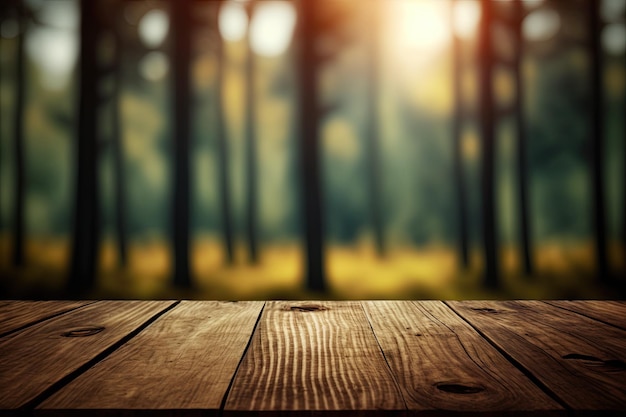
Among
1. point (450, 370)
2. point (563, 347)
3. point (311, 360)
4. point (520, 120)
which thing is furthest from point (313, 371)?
point (520, 120)

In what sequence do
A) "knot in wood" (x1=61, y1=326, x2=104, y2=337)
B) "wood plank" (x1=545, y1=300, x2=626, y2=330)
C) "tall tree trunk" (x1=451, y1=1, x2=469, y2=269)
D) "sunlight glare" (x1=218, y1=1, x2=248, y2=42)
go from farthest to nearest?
"sunlight glare" (x1=218, y1=1, x2=248, y2=42) < "tall tree trunk" (x1=451, y1=1, x2=469, y2=269) < "wood plank" (x1=545, y1=300, x2=626, y2=330) < "knot in wood" (x1=61, y1=326, x2=104, y2=337)

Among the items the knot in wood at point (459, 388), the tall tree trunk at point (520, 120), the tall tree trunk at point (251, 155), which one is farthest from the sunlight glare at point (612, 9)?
the knot in wood at point (459, 388)

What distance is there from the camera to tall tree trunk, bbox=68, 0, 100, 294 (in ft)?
12.8

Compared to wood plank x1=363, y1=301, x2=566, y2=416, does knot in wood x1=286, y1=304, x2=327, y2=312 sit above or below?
above

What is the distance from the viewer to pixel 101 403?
665 mm

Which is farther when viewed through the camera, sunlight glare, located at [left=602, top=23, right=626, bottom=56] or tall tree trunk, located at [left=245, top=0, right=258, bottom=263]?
tall tree trunk, located at [left=245, top=0, right=258, bottom=263]

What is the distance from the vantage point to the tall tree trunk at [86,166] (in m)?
3.91

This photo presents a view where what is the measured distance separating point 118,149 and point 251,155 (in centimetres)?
111

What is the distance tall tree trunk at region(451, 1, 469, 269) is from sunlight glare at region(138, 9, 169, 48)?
235 cm

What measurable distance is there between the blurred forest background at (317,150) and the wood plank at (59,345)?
2.76m

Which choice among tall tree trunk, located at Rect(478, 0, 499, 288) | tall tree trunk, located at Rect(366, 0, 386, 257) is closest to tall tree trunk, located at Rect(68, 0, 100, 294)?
tall tree trunk, located at Rect(366, 0, 386, 257)

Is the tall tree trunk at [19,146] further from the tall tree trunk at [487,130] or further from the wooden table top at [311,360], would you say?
the tall tree trunk at [487,130]

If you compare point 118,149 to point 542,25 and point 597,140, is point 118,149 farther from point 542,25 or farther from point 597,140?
point 597,140

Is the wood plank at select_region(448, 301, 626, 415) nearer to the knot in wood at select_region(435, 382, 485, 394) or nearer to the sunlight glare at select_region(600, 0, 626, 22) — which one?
the knot in wood at select_region(435, 382, 485, 394)
